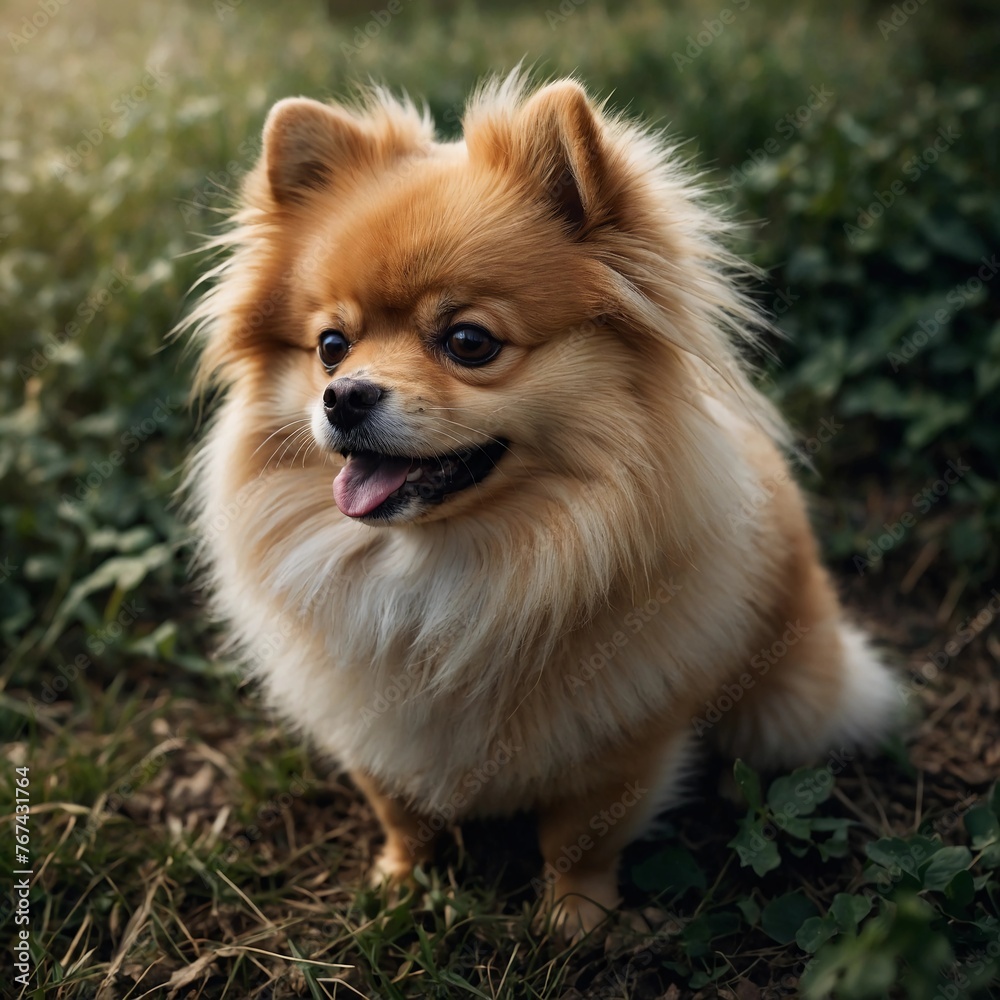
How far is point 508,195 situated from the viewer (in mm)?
2100

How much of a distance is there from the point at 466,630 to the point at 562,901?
2.79 ft

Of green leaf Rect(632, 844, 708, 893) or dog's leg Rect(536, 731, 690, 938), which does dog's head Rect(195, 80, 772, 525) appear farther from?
green leaf Rect(632, 844, 708, 893)

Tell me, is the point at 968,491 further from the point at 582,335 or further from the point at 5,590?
the point at 5,590

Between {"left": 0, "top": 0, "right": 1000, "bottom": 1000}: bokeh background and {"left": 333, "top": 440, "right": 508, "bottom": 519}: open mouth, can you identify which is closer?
{"left": 333, "top": 440, "right": 508, "bottom": 519}: open mouth

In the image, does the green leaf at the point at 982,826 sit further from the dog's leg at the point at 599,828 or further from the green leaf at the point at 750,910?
the dog's leg at the point at 599,828

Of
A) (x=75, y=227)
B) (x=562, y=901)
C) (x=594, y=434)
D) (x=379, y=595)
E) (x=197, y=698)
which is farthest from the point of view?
(x=75, y=227)

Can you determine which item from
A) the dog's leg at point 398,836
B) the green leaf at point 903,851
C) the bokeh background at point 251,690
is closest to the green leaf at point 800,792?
the bokeh background at point 251,690

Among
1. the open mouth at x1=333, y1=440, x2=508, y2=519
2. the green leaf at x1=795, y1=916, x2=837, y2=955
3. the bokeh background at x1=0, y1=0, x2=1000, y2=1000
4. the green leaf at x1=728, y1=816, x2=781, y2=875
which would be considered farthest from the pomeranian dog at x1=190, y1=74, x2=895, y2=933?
the green leaf at x1=795, y1=916, x2=837, y2=955

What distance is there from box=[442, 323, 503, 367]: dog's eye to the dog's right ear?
0.69m

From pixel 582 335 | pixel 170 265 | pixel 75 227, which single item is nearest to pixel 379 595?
pixel 582 335

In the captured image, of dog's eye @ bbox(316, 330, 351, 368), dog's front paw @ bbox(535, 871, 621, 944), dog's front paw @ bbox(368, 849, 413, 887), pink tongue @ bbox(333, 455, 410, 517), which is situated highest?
dog's eye @ bbox(316, 330, 351, 368)

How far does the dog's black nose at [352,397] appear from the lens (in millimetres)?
1946

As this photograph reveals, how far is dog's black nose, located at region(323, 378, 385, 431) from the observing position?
1.95 m

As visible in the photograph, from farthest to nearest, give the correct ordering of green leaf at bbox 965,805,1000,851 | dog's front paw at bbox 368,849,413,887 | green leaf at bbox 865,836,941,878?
dog's front paw at bbox 368,849,413,887 < green leaf at bbox 965,805,1000,851 < green leaf at bbox 865,836,941,878
